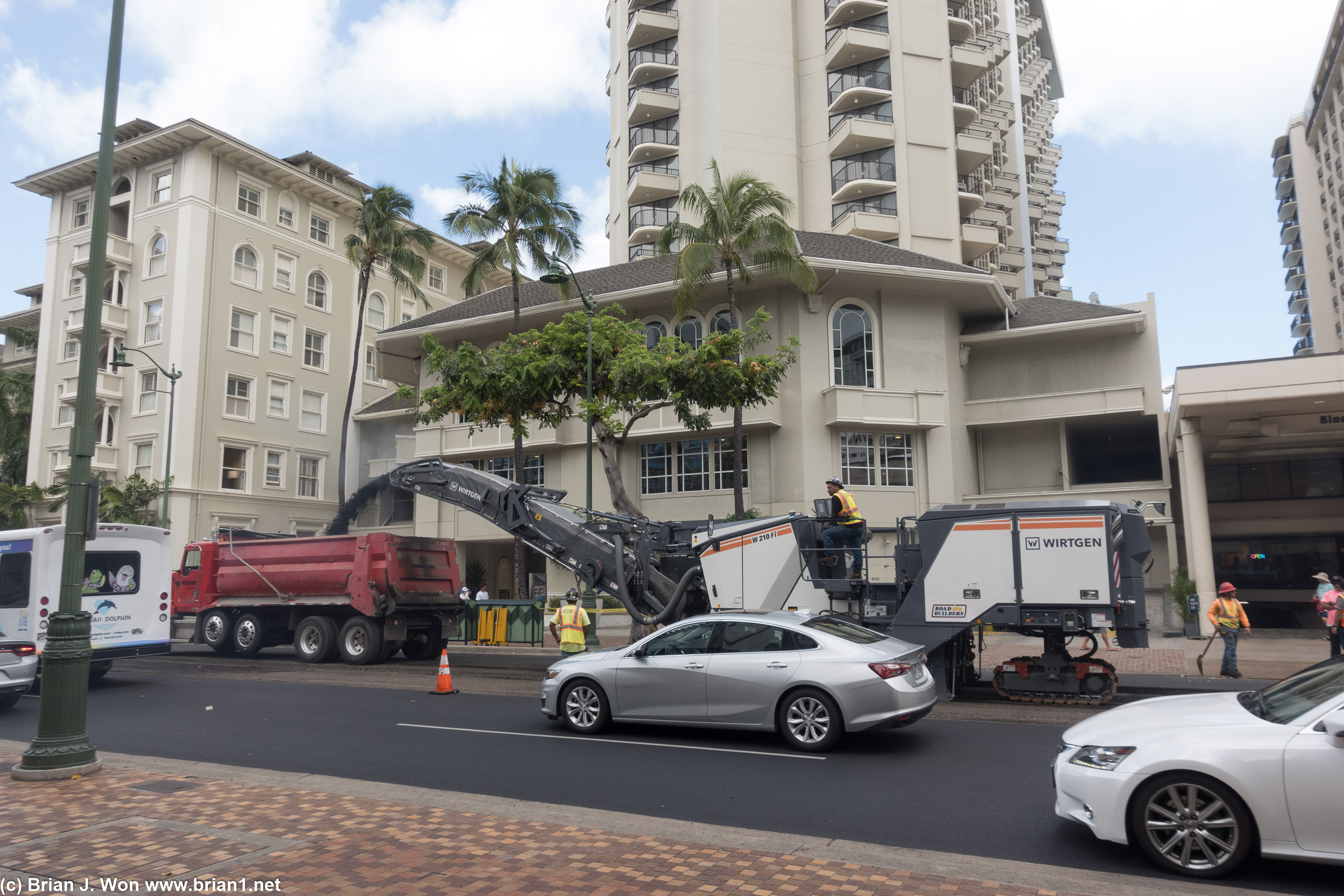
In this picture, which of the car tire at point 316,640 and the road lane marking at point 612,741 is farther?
the car tire at point 316,640

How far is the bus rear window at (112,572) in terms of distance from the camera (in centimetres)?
1521

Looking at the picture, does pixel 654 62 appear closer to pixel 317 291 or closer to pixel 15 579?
pixel 317 291

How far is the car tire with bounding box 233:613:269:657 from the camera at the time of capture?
20000mm

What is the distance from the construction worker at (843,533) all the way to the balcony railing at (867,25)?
34.8m

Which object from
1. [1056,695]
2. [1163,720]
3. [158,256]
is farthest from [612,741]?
[158,256]

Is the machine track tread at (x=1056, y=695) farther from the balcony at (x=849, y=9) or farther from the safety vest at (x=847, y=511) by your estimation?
the balcony at (x=849, y=9)

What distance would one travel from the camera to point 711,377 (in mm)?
20469

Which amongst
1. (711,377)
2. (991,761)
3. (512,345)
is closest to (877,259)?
(711,377)

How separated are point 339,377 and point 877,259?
3005 centimetres

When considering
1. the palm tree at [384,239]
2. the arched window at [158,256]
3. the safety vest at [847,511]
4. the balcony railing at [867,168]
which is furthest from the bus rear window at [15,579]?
the balcony railing at [867,168]

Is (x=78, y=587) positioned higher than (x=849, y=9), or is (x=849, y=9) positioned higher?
(x=849, y=9)

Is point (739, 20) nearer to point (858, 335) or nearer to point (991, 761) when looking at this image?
point (858, 335)

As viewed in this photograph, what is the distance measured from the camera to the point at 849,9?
41281 mm

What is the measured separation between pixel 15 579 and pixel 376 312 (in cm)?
3688
